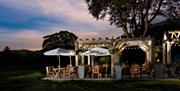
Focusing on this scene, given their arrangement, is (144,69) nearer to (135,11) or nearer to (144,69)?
(144,69)

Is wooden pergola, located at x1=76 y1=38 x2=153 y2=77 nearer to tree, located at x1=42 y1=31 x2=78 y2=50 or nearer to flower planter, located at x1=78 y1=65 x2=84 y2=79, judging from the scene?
flower planter, located at x1=78 y1=65 x2=84 y2=79

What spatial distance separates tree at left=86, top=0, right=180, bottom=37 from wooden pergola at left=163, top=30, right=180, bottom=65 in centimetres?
678

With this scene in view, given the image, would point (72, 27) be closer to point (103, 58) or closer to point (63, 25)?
point (63, 25)

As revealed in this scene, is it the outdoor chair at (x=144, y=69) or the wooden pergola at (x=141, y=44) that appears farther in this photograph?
the wooden pergola at (x=141, y=44)

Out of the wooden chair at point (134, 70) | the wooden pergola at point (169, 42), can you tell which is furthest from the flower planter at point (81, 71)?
the wooden pergola at point (169, 42)

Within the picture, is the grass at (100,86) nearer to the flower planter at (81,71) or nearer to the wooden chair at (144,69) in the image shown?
the wooden chair at (144,69)

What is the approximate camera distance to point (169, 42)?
3412 centimetres

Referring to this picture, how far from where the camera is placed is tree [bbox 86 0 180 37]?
42594mm

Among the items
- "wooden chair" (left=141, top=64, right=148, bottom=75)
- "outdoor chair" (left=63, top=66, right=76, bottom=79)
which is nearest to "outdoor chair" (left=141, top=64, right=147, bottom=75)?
"wooden chair" (left=141, top=64, right=148, bottom=75)

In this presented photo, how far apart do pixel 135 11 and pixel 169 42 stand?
10.1 meters

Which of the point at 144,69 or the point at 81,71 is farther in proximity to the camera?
the point at 81,71

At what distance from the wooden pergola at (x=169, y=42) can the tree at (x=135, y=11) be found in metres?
6.78

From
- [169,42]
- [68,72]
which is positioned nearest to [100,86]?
[68,72]

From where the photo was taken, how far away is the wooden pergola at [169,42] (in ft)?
111
